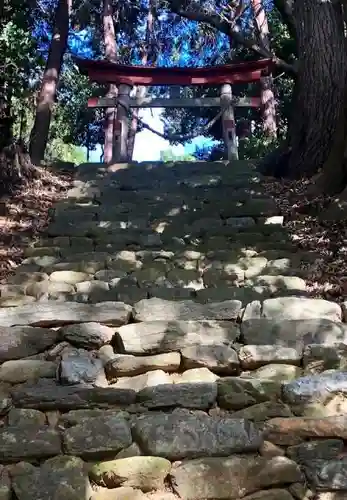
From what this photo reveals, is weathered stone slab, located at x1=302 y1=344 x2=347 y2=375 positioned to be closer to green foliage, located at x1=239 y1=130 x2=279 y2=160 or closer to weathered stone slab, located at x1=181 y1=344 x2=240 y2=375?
weathered stone slab, located at x1=181 y1=344 x2=240 y2=375

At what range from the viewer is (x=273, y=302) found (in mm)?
3494

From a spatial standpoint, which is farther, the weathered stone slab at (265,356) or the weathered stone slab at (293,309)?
the weathered stone slab at (293,309)

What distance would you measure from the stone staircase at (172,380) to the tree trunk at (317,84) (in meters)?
2.26

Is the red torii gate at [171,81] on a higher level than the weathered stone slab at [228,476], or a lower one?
higher

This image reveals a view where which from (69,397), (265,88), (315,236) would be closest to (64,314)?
(69,397)

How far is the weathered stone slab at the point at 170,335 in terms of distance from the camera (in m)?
3.09

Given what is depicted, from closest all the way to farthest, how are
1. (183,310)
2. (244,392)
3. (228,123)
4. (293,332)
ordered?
(244,392) < (293,332) < (183,310) < (228,123)

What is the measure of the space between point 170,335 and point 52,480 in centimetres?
110

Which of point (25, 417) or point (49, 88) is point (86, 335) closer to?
point (25, 417)

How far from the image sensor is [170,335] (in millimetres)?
3135

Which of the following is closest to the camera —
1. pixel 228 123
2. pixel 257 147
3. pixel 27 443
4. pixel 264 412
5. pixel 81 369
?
pixel 27 443

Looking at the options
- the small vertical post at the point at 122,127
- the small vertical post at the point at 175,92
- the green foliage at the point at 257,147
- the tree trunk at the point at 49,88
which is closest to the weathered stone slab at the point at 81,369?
the tree trunk at the point at 49,88

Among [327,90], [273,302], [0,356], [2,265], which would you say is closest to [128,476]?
[0,356]

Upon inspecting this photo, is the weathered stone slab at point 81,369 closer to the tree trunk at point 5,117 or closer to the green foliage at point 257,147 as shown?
the tree trunk at point 5,117
